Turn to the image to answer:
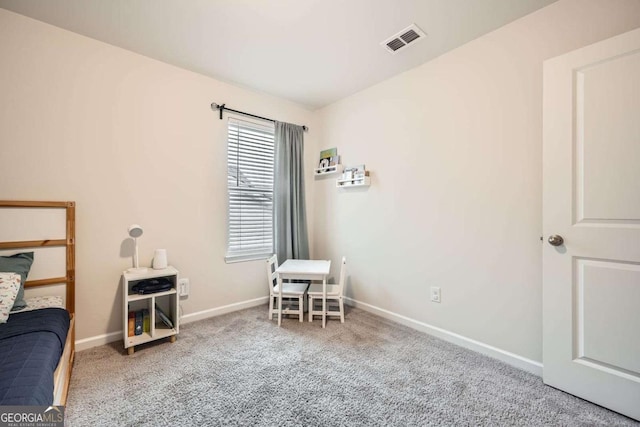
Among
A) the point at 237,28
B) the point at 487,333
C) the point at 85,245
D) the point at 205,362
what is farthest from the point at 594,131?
the point at 85,245

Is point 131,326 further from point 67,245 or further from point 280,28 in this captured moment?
point 280,28

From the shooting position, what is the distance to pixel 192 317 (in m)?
2.62

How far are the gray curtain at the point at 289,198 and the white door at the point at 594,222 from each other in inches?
90.7

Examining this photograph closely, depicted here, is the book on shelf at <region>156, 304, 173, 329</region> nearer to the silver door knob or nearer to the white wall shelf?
the white wall shelf

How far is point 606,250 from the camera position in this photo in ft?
4.85

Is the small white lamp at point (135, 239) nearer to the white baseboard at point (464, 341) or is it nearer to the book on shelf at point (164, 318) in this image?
the book on shelf at point (164, 318)

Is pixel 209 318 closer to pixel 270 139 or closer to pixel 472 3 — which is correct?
pixel 270 139

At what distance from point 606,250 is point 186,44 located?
10.5 ft

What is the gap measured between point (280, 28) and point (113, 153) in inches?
66.6

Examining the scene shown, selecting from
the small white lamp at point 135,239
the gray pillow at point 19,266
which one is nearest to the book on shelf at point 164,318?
the small white lamp at point 135,239

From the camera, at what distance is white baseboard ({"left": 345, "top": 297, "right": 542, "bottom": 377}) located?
5.97 ft

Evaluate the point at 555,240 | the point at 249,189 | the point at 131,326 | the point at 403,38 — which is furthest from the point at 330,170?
the point at 131,326

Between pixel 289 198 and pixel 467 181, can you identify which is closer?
pixel 467 181

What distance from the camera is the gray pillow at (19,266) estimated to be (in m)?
1.66
